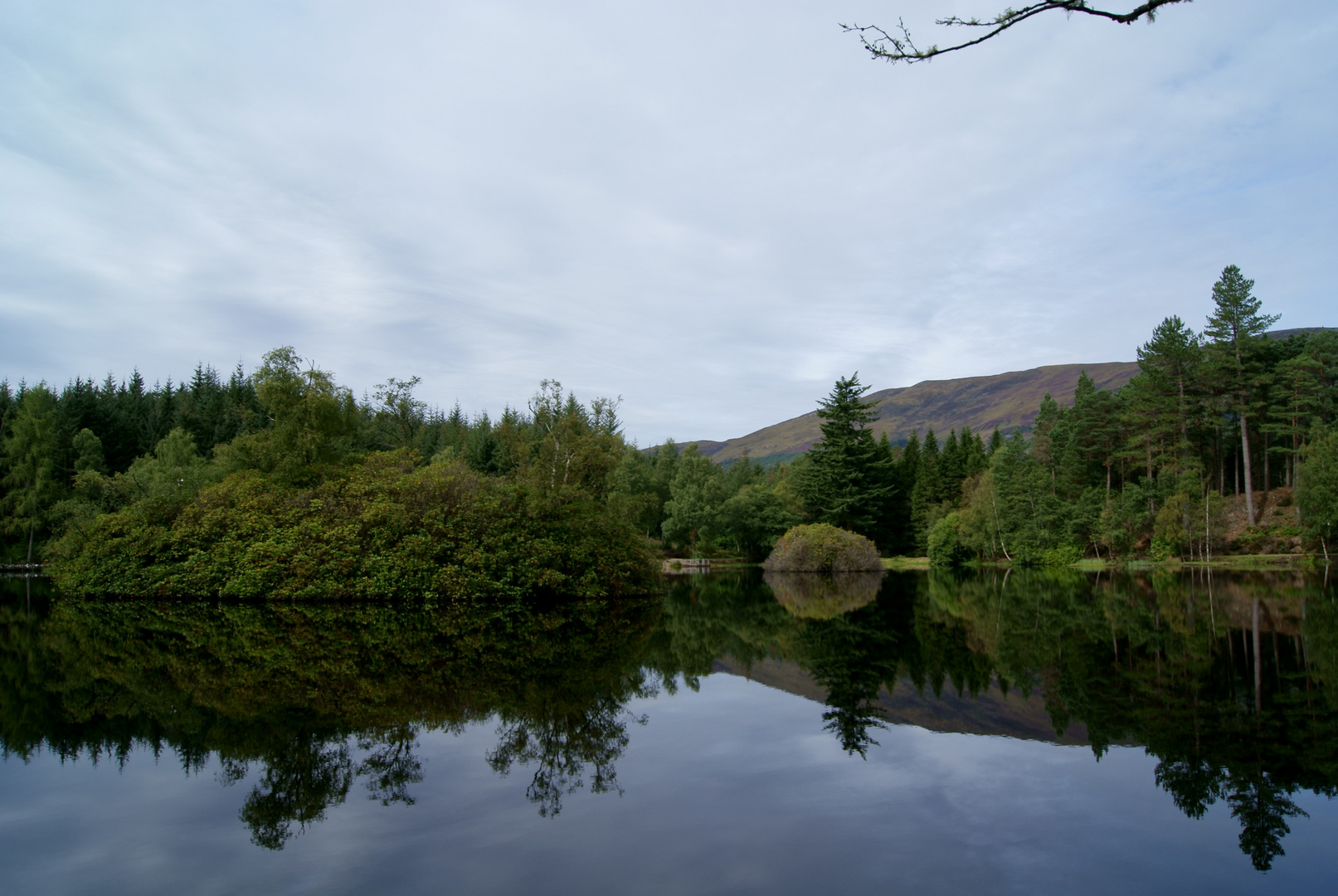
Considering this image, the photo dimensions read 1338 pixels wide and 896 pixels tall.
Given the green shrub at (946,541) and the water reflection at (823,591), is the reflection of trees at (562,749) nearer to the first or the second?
the water reflection at (823,591)

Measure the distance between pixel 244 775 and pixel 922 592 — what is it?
81.7 ft

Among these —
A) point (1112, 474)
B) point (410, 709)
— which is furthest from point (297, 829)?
point (1112, 474)

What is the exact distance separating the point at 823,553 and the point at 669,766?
35.8 m

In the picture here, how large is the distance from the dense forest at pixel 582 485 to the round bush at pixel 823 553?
339 inches

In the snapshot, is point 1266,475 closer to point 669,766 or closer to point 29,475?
point 669,766

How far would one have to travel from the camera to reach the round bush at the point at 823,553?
41.3 meters

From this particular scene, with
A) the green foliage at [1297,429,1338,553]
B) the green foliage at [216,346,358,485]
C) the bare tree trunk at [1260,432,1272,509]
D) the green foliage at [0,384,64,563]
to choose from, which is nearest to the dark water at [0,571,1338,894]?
the green foliage at [216,346,358,485]

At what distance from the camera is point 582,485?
3291 cm

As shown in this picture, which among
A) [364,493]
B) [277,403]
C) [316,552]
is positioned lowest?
[316,552]

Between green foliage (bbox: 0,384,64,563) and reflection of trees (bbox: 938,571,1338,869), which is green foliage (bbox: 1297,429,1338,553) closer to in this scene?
reflection of trees (bbox: 938,571,1338,869)

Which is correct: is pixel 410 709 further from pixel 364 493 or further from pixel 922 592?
pixel 922 592

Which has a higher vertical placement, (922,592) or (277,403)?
(277,403)

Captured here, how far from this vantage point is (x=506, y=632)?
15461 millimetres

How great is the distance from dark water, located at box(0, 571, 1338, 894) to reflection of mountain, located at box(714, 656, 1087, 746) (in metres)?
0.05
